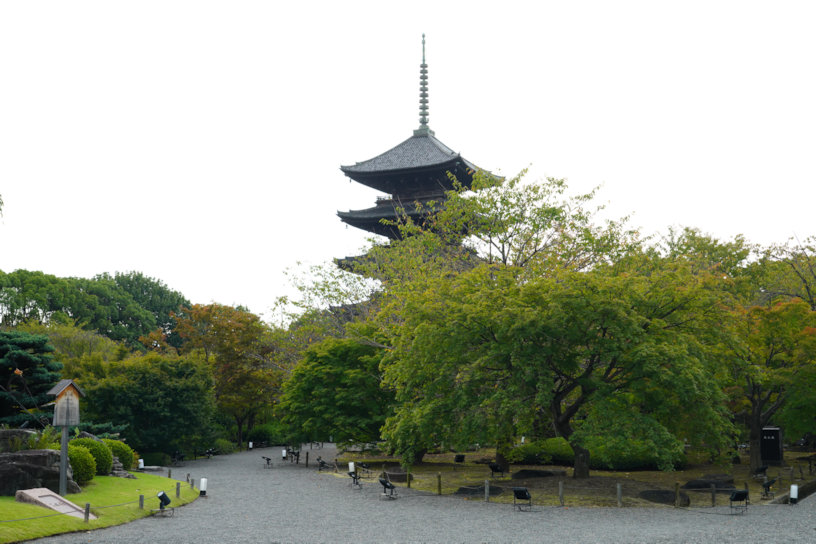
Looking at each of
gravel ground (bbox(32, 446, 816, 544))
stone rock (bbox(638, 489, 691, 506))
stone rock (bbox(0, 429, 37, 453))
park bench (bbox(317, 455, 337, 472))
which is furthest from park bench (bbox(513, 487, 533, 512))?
stone rock (bbox(0, 429, 37, 453))

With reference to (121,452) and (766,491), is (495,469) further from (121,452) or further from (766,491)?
(121,452)

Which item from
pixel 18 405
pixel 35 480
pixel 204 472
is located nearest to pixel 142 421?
pixel 204 472

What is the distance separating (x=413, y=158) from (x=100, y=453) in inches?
1327

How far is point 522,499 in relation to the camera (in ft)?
64.8

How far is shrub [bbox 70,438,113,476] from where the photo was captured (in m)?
22.9

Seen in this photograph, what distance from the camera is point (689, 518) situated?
18.5m

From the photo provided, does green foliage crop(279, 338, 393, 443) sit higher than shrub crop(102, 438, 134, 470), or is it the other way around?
green foliage crop(279, 338, 393, 443)

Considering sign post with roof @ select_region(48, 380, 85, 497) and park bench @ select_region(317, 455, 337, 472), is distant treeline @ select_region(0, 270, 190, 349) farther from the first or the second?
sign post with roof @ select_region(48, 380, 85, 497)

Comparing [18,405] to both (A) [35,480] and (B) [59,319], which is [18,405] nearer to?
(A) [35,480]

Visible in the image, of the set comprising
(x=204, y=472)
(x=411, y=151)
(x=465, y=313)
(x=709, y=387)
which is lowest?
(x=204, y=472)

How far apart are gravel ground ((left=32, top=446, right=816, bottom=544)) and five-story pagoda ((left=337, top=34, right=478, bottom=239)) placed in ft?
95.9

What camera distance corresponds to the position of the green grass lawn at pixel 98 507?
1484 centimetres

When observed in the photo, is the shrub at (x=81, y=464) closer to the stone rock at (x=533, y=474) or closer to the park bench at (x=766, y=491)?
the stone rock at (x=533, y=474)

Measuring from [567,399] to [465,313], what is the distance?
7.45m
